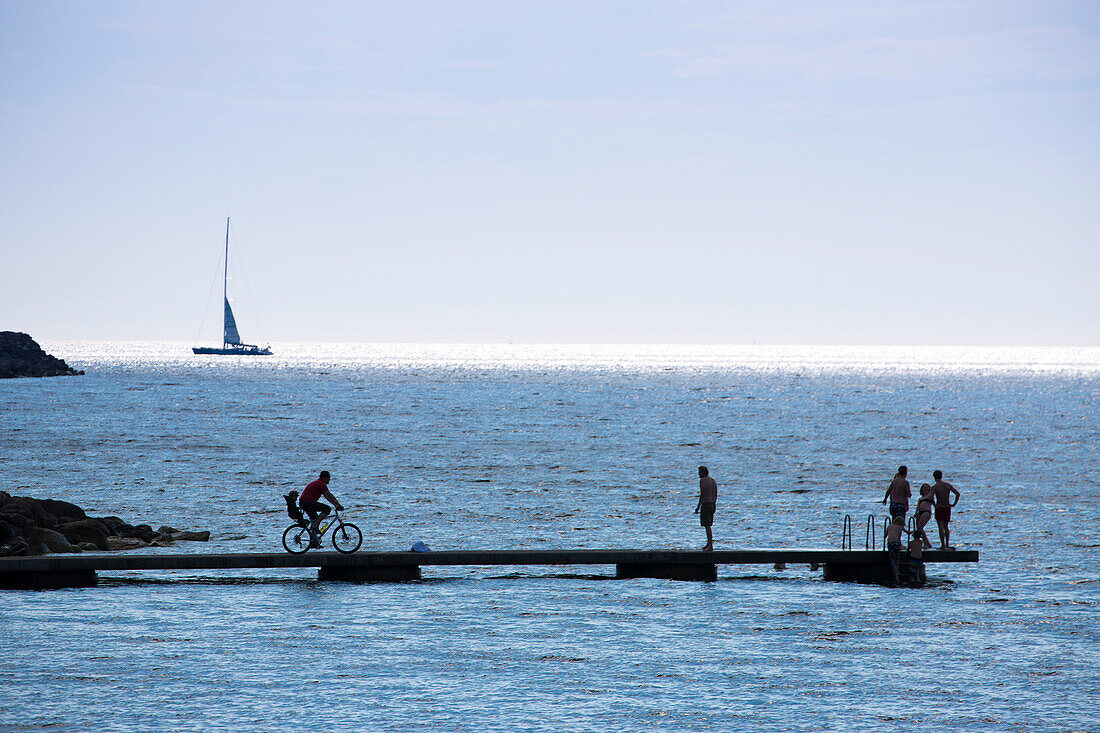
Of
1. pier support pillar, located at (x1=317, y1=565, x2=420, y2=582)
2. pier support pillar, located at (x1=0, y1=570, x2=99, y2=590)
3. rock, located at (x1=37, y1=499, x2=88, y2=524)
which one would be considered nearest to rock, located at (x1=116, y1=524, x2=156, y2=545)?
rock, located at (x1=37, y1=499, x2=88, y2=524)

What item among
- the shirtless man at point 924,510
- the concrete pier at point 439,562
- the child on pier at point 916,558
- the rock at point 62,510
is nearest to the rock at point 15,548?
the concrete pier at point 439,562

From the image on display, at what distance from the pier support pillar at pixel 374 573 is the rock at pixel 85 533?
37.3 ft

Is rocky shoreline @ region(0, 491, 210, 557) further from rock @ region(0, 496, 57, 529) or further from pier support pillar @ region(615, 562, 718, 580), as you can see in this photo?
pier support pillar @ region(615, 562, 718, 580)

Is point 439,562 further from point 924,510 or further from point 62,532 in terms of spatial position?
point 62,532

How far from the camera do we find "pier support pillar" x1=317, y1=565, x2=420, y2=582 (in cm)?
2945

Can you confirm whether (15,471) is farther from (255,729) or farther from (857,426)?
(857,426)

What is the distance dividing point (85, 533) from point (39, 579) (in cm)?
1038

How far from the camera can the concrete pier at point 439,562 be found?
2792cm

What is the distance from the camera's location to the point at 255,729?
19.2 metres

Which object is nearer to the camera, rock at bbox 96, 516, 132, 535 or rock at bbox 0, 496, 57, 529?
rock at bbox 0, 496, 57, 529

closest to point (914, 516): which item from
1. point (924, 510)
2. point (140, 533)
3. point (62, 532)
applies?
point (924, 510)

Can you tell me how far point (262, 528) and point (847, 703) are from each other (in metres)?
29.5

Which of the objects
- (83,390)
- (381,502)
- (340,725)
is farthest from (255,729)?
(83,390)

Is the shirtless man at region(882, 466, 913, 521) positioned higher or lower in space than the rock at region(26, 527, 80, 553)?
higher
